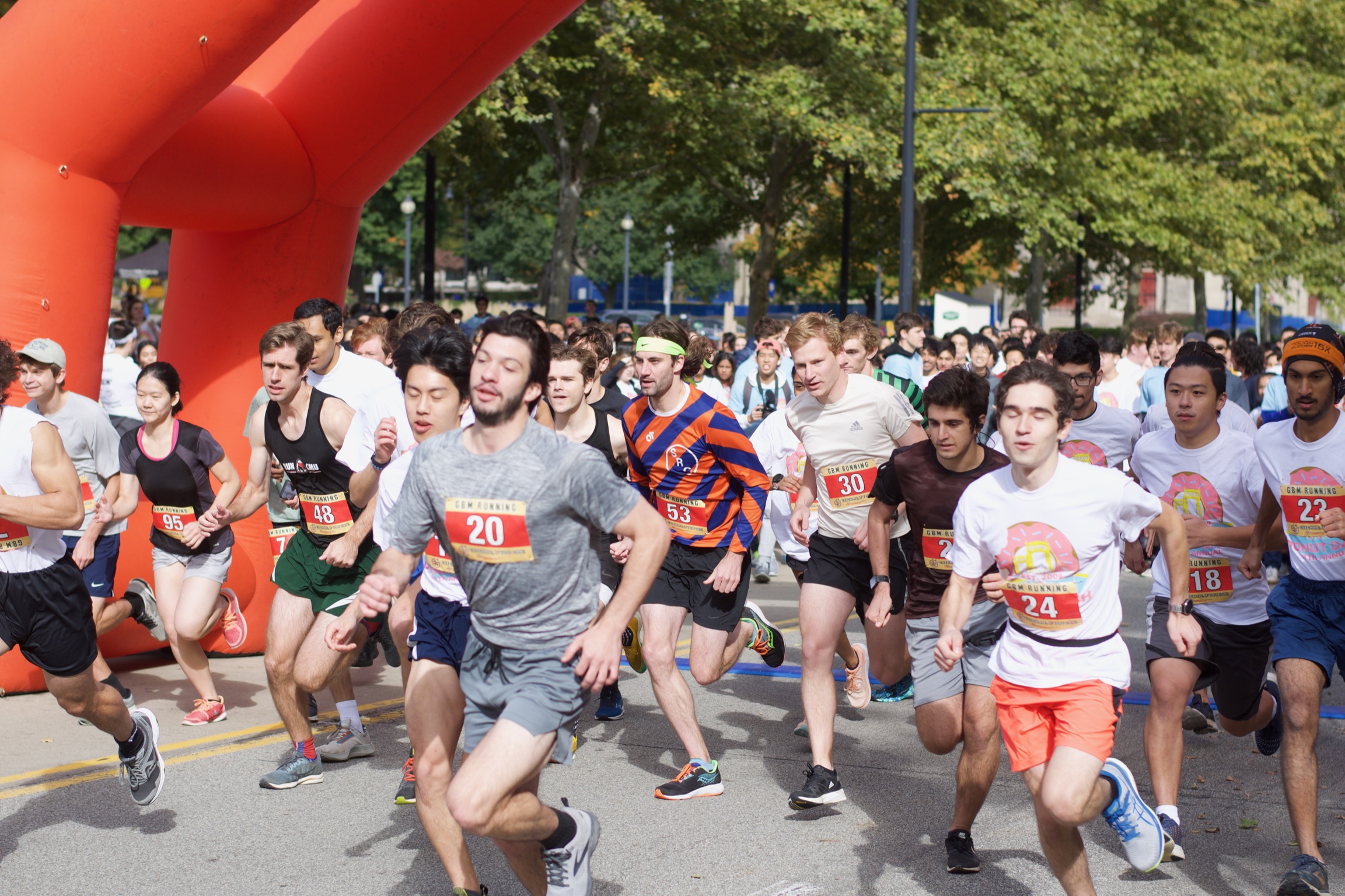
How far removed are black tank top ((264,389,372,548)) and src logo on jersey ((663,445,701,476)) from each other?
140 centimetres

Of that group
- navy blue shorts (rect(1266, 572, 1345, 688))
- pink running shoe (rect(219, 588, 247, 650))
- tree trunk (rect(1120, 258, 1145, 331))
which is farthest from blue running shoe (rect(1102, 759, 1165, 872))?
tree trunk (rect(1120, 258, 1145, 331))

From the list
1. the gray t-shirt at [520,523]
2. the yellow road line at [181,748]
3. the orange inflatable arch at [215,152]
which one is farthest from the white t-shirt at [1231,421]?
the yellow road line at [181,748]

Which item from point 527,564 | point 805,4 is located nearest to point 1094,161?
point 805,4

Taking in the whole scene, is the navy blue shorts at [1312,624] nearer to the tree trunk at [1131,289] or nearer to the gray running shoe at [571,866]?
the gray running shoe at [571,866]

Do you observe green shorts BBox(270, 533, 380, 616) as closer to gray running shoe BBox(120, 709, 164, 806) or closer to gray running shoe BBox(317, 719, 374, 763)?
gray running shoe BBox(317, 719, 374, 763)

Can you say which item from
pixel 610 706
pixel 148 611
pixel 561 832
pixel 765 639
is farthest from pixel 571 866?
pixel 148 611

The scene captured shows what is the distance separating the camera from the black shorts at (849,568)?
6453mm

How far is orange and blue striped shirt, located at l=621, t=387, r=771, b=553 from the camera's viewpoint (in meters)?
6.43

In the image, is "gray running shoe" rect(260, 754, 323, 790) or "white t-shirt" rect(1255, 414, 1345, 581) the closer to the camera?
"white t-shirt" rect(1255, 414, 1345, 581)

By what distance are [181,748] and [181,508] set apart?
1.26 meters

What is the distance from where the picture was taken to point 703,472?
21.3 feet

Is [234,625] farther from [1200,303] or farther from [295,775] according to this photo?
[1200,303]

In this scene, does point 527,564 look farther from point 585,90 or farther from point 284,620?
point 585,90

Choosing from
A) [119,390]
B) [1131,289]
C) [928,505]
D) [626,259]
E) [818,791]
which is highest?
[626,259]
